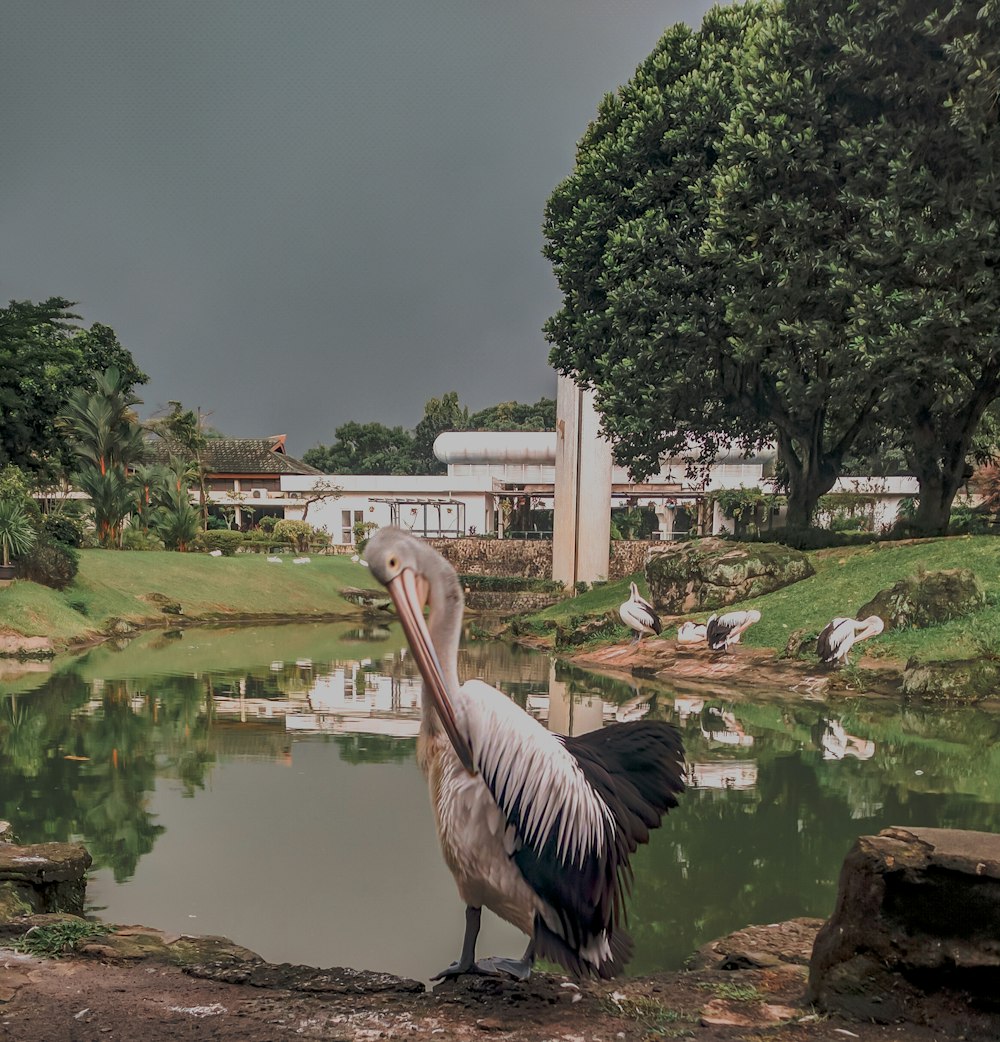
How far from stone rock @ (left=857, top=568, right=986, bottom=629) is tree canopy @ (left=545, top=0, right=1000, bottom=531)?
3.41 meters

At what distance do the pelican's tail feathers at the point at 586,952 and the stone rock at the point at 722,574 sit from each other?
A: 1617 centimetres

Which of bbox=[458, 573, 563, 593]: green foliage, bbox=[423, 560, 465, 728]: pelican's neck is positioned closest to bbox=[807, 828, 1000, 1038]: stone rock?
bbox=[423, 560, 465, 728]: pelican's neck

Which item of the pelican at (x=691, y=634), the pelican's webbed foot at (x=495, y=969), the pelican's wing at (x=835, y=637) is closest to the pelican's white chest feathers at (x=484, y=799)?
the pelican's webbed foot at (x=495, y=969)

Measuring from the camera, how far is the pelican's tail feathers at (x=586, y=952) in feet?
12.5

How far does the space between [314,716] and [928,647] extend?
9089mm

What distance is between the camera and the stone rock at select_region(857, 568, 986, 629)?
15.7 m

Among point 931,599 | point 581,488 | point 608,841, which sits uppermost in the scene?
point 581,488

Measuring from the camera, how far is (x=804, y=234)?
1816cm

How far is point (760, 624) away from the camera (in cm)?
1770

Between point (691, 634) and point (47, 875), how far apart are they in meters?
13.7

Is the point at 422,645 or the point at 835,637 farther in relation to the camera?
the point at 835,637

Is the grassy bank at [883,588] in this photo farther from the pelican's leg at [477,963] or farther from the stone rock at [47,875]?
the stone rock at [47,875]

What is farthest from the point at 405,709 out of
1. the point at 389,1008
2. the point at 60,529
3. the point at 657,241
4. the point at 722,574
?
the point at 60,529

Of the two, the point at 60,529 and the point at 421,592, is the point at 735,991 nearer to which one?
the point at 421,592
